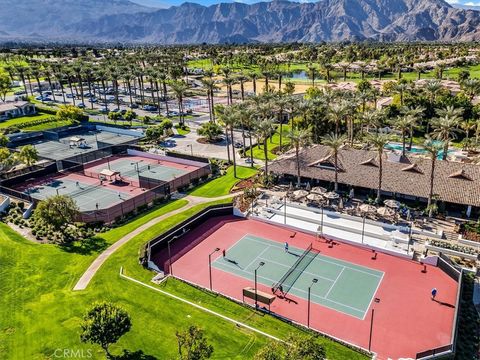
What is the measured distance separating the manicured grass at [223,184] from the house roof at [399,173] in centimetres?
673

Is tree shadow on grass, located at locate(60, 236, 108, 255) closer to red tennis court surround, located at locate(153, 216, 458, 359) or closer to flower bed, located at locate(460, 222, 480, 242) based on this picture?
red tennis court surround, located at locate(153, 216, 458, 359)

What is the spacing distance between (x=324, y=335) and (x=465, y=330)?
11715mm

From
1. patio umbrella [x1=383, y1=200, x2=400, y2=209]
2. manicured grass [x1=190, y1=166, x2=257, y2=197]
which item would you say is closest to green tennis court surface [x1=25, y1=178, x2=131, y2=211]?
manicured grass [x1=190, y1=166, x2=257, y2=197]

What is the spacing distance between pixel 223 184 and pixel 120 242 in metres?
21.9

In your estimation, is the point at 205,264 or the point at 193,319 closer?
the point at 193,319

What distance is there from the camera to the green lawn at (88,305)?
30.8 m

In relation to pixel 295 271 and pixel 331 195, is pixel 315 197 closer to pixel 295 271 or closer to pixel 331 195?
pixel 331 195

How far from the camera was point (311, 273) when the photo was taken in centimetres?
4059

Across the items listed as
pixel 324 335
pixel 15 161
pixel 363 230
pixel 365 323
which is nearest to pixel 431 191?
pixel 363 230

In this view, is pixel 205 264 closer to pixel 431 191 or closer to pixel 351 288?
pixel 351 288

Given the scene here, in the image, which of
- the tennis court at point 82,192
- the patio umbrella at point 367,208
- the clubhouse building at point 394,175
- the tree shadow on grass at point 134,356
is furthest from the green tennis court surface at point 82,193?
the patio umbrella at point 367,208

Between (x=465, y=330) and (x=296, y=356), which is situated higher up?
(x=296, y=356)

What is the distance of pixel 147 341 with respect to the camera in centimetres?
3138

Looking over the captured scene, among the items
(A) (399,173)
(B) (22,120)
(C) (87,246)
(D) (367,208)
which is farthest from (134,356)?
(B) (22,120)
